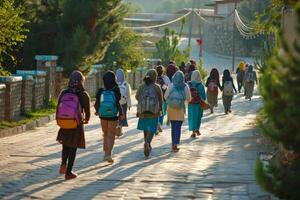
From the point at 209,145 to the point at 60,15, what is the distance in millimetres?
13359

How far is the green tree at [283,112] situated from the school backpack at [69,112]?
17.2 ft

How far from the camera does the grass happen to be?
17.3 m

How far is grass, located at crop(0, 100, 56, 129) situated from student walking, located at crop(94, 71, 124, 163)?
5963 mm

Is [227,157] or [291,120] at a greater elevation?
[291,120]

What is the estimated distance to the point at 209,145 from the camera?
1436 centimetres

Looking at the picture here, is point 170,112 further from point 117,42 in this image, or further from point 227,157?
point 117,42

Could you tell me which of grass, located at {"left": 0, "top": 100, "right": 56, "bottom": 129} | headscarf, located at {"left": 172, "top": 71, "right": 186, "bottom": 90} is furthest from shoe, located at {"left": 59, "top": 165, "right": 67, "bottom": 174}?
grass, located at {"left": 0, "top": 100, "right": 56, "bottom": 129}

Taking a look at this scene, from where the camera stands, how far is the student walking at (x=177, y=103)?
13.3m

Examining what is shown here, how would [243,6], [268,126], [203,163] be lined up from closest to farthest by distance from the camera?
[268,126]
[203,163]
[243,6]

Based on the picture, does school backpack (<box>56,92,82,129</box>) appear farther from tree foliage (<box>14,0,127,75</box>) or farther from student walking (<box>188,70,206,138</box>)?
tree foliage (<box>14,0,127,75</box>)

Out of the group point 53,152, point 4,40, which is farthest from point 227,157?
point 4,40

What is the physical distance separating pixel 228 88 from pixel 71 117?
538 inches

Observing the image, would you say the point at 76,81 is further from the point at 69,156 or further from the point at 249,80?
the point at 249,80

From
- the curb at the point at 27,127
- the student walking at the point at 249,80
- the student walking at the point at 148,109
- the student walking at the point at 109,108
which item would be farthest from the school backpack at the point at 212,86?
the student walking at the point at 109,108
